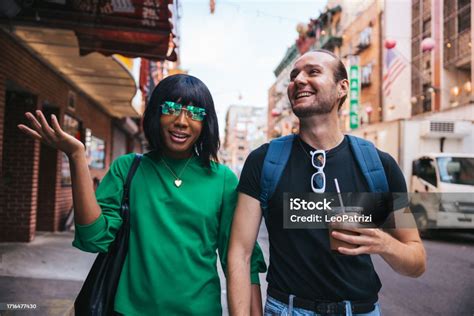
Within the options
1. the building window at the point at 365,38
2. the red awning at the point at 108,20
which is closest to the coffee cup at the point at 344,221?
the red awning at the point at 108,20

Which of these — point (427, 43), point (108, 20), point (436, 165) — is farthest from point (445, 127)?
point (108, 20)

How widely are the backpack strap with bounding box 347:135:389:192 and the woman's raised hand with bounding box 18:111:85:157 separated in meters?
1.28

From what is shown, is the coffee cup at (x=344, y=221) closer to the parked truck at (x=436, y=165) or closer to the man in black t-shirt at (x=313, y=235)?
the man in black t-shirt at (x=313, y=235)

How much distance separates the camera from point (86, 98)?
11867 mm

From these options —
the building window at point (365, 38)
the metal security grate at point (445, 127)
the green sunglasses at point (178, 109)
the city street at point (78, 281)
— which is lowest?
the city street at point (78, 281)

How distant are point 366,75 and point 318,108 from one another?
3088cm

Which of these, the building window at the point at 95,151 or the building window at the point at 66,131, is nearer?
the building window at the point at 66,131

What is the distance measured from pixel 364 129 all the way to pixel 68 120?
10.4m

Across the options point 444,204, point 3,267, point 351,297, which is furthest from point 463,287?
point 3,267

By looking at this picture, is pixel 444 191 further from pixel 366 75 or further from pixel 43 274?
pixel 366 75

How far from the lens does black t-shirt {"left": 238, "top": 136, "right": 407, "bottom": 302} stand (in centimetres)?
194

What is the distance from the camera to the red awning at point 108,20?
5316 millimetres

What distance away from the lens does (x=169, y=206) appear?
83.7 inches

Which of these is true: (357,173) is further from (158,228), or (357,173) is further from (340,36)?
(340,36)
